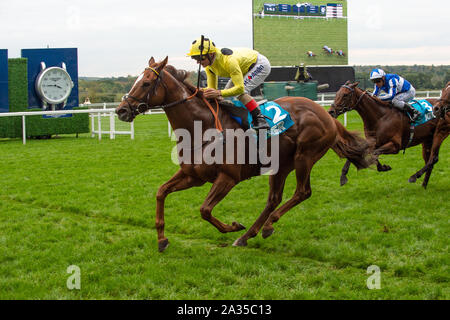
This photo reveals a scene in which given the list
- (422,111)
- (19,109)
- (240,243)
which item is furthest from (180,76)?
(19,109)

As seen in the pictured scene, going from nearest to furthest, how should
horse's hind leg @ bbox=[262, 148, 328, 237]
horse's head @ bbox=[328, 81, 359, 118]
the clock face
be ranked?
horse's hind leg @ bbox=[262, 148, 328, 237] < horse's head @ bbox=[328, 81, 359, 118] < the clock face

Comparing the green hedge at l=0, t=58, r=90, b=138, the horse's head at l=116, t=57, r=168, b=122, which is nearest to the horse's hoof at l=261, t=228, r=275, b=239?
the horse's head at l=116, t=57, r=168, b=122

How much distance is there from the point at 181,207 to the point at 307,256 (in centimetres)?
222

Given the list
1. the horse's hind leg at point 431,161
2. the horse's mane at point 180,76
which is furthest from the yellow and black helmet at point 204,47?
the horse's hind leg at point 431,161

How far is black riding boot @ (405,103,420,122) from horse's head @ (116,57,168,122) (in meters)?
4.24

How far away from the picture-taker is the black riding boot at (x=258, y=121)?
473 centimetres

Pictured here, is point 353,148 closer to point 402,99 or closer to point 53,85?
point 402,99

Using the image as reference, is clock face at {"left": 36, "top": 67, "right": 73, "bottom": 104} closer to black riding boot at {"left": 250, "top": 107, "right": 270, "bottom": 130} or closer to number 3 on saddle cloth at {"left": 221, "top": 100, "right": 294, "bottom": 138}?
number 3 on saddle cloth at {"left": 221, "top": 100, "right": 294, "bottom": 138}

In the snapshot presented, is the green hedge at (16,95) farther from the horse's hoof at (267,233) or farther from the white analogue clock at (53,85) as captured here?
the horse's hoof at (267,233)

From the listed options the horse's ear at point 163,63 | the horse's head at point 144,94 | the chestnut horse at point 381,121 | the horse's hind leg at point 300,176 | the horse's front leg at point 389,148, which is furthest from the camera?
the chestnut horse at point 381,121

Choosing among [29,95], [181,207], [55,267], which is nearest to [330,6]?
[29,95]

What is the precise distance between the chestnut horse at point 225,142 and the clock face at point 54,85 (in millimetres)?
11634

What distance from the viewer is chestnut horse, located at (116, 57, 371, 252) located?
4.36 meters

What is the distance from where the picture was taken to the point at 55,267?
424cm
